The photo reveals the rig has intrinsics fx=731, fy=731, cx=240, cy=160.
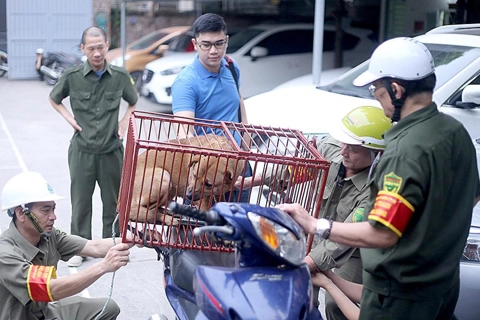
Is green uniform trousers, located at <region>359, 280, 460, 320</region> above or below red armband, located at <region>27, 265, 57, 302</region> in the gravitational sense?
above

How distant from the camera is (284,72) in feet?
46.5

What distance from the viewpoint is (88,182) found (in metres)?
6.33

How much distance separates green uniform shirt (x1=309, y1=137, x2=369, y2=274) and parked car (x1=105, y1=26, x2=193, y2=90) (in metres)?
12.2

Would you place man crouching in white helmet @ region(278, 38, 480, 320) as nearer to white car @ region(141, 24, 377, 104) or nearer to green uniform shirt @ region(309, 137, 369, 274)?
green uniform shirt @ region(309, 137, 369, 274)

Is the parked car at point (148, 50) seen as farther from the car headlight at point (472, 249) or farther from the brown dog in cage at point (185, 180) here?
the brown dog in cage at point (185, 180)

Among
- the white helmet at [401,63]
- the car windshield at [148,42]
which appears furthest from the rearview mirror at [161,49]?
the white helmet at [401,63]

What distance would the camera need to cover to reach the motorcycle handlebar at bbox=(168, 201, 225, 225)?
2.43 m

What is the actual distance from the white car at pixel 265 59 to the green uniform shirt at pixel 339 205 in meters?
10.2

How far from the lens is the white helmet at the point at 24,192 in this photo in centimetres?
358

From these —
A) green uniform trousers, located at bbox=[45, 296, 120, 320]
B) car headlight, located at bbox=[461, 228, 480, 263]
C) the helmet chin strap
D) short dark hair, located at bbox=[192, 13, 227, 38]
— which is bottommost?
green uniform trousers, located at bbox=[45, 296, 120, 320]

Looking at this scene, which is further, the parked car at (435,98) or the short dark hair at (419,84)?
the parked car at (435,98)

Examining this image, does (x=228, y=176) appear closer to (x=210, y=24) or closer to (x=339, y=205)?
(x=339, y=205)

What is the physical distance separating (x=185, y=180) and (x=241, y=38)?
1139 centimetres

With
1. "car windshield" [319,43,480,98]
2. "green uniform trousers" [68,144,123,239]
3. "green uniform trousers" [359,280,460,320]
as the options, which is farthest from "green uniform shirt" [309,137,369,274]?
"car windshield" [319,43,480,98]
